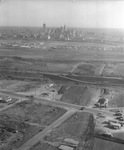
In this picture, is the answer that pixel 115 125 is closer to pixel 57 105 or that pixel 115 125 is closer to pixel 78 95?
pixel 57 105

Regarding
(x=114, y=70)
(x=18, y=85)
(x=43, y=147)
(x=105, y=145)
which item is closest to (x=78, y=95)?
(x=18, y=85)

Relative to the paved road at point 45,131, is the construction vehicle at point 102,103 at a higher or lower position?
higher

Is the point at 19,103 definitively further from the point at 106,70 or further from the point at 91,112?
the point at 106,70

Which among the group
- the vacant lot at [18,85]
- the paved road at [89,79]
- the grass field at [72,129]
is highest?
the paved road at [89,79]

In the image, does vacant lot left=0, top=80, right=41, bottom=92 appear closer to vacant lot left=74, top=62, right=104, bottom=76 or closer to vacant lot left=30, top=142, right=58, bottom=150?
vacant lot left=74, top=62, right=104, bottom=76

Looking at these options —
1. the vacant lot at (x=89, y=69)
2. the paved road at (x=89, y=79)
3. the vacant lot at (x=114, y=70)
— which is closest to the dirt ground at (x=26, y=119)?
the paved road at (x=89, y=79)

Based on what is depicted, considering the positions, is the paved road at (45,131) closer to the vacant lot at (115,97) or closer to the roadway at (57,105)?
the roadway at (57,105)

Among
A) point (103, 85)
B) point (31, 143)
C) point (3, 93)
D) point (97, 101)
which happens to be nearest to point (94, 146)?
point (31, 143)

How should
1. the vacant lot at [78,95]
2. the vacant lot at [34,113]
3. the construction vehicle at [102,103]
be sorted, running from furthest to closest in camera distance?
1. the vacant lot at [78,95]
2. the construction vehicle at [102,103]
3. the vacant lot at [34,113]

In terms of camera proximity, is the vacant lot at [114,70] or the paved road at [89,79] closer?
the paved road at [89,79]
